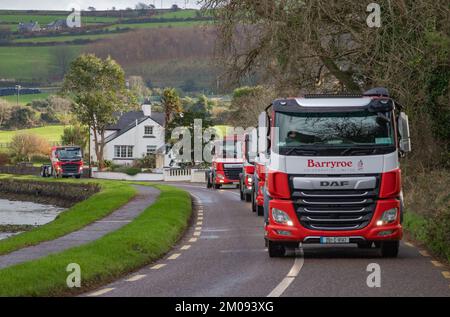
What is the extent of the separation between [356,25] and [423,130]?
5.08m

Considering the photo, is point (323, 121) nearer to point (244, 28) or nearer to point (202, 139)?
point (244, 28)

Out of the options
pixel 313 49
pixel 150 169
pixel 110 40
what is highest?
pixel 110 40

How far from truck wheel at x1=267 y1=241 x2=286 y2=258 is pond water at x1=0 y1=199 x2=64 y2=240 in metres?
27.5

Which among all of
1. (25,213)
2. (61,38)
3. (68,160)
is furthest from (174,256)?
(61,38)

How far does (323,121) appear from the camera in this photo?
64.2 feet

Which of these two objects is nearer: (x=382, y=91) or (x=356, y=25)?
(x=382, y=91)

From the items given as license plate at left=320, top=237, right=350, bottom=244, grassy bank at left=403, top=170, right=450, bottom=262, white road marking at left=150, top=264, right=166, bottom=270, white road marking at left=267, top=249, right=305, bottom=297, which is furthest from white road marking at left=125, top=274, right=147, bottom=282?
grassy bank at left=403, top=170, right=450, bottom=262

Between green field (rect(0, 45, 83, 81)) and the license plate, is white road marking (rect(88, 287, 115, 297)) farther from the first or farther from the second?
green field (rect(0, 45, 83, 81))

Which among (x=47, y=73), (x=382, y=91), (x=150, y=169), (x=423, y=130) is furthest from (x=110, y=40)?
(x=382, y=91)

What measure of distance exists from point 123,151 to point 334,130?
113m

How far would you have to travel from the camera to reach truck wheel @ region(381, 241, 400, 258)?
65.0ft

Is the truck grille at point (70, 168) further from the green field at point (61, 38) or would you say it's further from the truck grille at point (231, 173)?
the green field at point (61, 38)

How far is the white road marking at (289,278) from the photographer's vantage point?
1445 cm

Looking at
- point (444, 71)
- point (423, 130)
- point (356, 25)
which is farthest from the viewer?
point (356, 25)
